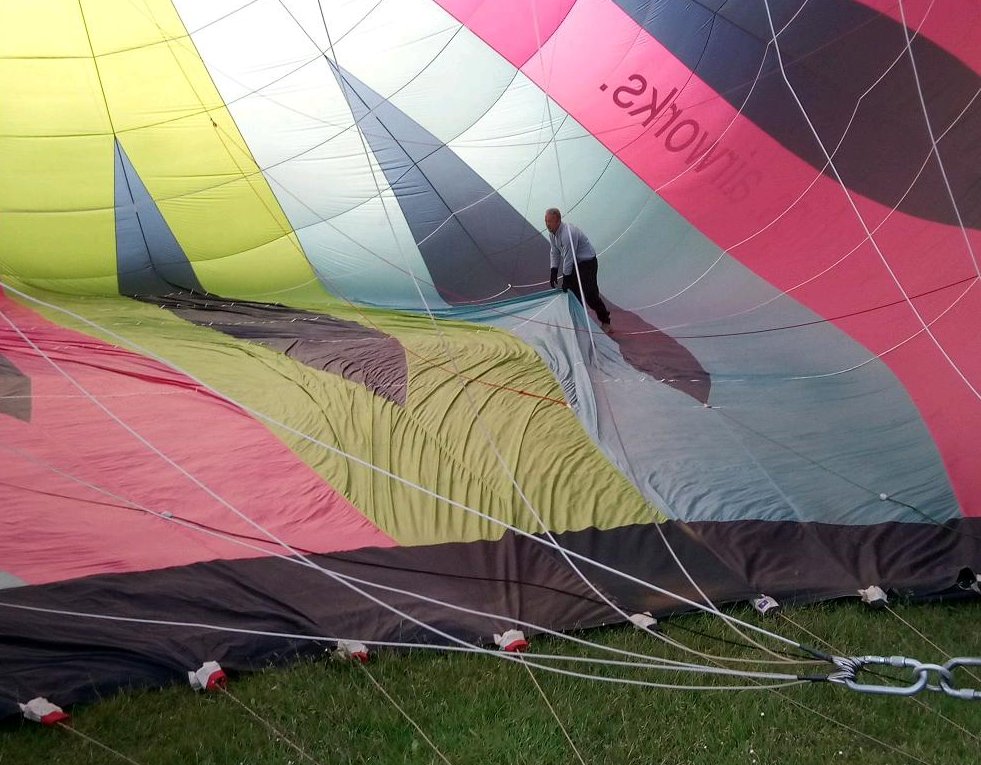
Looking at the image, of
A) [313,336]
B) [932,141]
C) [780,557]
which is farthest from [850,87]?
[313,336]

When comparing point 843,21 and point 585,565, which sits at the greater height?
point 843,21

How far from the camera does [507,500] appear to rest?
3219 millimetres

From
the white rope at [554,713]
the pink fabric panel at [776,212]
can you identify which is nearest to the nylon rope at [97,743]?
the white rope at [554,713]

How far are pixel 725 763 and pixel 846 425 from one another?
1.74 metres

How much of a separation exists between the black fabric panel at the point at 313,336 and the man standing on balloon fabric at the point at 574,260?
920 millimetres

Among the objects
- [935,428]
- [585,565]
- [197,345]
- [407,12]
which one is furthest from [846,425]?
[407,12]

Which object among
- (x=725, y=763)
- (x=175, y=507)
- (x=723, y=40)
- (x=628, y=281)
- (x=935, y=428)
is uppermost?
(x=723, y=40)

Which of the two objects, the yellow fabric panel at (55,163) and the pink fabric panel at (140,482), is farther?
the yellow fabric panel at (55,163)

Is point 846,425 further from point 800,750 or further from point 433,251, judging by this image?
point 433,251

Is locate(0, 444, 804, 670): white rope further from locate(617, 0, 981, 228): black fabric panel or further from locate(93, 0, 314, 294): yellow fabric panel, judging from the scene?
locate(617, 0, 981, 228): black fabric panel

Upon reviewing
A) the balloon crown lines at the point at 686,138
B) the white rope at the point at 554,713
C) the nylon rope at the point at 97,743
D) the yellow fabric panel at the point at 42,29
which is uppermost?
the yellow fabric panel at the point at 42,29

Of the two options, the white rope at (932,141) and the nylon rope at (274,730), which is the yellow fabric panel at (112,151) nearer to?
the white rope at (932,141)

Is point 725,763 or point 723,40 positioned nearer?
point 725,763

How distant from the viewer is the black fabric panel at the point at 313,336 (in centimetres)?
389
